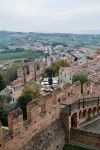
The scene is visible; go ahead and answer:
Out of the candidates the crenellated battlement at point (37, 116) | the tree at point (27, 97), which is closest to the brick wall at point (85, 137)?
the crenellated battlement at point (37, 116)

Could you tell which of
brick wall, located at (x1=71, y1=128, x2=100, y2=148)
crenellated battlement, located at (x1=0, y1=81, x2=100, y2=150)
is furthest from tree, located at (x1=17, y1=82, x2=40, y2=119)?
brick wall, located at (x1=71, y1=128, x2=100, y2=148)

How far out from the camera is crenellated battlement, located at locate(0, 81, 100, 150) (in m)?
16.4

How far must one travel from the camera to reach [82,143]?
20891mm

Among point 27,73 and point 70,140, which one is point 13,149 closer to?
point 70,140

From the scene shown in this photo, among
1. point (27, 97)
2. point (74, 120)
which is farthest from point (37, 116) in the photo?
point (27, 97)

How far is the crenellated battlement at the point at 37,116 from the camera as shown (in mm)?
16391

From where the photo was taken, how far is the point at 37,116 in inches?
731

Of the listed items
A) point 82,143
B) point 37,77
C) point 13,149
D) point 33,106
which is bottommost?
point 37,77

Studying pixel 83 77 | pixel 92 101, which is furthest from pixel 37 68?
pixel 92 101

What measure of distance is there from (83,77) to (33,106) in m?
28.3

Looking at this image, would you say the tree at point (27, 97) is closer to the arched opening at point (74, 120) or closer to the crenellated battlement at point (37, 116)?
the crenellated battlement at point (37, 116)

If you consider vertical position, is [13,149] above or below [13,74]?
above

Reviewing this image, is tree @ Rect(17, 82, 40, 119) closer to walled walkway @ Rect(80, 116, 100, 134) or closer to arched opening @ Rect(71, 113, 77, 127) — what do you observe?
walled walkway @ Rect(80, 116, 100, 134)

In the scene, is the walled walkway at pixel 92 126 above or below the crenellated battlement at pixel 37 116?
below
